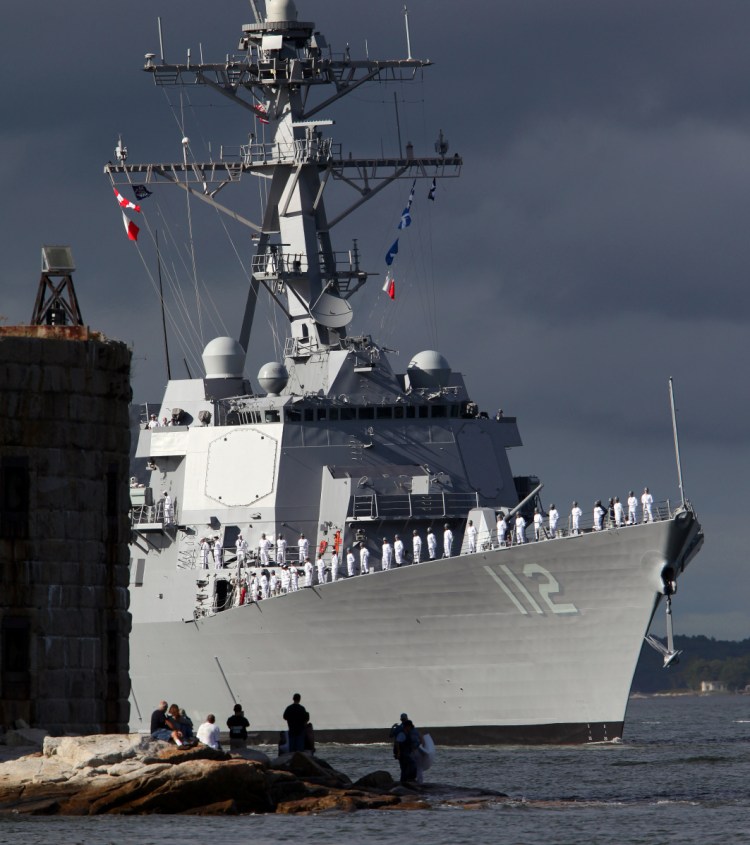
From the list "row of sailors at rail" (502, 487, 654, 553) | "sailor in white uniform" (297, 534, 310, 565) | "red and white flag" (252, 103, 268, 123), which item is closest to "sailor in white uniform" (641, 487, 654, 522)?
"row of sailors at rail" (502, 487, 654, 553)

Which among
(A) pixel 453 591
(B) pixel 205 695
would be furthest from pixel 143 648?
(A) pixel 453 591

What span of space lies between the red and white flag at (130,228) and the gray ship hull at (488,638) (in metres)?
9.51

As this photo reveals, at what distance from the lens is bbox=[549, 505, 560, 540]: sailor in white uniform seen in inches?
1283

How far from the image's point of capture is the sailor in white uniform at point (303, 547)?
118 ft

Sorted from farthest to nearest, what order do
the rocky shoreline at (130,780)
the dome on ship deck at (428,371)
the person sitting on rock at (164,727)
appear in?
the dome on ship deck at (428,371)
the person sitting on rock at (164,727)
the rocky shoreline at (130,780)

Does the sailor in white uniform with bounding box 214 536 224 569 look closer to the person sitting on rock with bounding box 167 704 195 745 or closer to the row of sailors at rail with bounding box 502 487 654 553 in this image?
the row of sailors at rail with bounding box 502 487 654 553

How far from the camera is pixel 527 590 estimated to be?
32594mm

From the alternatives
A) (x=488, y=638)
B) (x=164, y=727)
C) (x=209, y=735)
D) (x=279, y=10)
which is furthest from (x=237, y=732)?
(x=279, y=10)

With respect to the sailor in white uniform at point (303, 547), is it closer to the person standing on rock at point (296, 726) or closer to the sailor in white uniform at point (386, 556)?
the sailor in white uniform at point (386, 556)

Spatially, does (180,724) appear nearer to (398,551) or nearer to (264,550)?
Answer: (398,551)

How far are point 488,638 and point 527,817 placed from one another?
35.9 ft

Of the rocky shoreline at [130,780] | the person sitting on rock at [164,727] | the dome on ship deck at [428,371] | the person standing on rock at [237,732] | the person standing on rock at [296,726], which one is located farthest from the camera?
the dome on ship deck at [428,371]

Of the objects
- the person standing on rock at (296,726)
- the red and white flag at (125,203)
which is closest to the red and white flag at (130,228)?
the red and white flag at (125,203)

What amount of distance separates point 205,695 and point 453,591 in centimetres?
665
